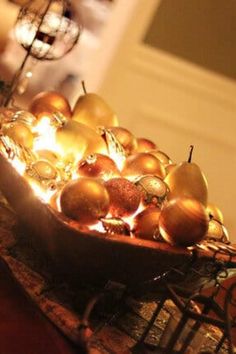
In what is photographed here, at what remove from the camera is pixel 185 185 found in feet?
2.91

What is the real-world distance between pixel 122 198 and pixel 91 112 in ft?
1.07

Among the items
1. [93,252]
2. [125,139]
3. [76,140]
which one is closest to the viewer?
[93,252]

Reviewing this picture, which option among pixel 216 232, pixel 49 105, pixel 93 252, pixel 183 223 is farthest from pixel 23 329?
pixel 49 105

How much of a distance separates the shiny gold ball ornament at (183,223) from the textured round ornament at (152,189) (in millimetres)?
92

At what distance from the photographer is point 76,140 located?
0.93 m

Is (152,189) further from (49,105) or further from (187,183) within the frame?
(49,105)

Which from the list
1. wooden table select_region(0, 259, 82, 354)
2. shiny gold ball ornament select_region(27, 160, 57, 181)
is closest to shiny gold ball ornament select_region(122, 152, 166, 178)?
shiny gold ball ornament select_region(27, 160, 57, 181)

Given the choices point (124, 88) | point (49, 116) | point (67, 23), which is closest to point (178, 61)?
point (124, 88)

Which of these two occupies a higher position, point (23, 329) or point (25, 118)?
point (25, 118)

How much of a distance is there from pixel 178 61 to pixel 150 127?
11.4 inches

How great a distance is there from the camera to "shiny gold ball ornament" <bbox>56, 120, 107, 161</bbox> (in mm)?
934

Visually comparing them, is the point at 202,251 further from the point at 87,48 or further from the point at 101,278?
the point at 87,48

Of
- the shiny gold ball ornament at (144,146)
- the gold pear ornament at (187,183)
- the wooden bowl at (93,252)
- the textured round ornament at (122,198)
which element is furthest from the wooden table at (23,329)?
the shiny gold ball ornament at (144,146)

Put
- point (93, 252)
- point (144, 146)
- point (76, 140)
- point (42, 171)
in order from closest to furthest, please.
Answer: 1. point (93, 252)
2. point (42, 171)
3. point (76, 140)
4. point (144, 146)
